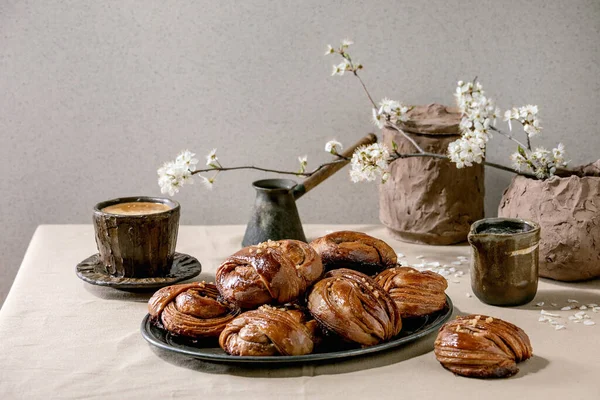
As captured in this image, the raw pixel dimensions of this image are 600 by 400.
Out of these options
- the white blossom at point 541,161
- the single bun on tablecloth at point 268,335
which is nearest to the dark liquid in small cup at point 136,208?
the single bun on tablecloth at point 268,335

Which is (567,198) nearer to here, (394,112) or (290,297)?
(394,112)

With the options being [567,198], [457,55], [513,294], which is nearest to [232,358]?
[513,294]

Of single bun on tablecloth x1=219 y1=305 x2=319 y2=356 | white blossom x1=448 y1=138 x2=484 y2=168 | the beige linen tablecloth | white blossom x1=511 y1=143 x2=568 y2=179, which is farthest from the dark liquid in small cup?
white blossom x1=511 y1=143 x2=568 y2=179

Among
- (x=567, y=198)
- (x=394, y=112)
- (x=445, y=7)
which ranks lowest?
(x=567, y=198)

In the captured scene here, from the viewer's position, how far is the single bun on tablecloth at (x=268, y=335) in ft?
3.15

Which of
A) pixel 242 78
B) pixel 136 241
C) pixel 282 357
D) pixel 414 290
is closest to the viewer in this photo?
pixel 282 357

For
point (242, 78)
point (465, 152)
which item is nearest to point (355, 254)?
point (465, 152)

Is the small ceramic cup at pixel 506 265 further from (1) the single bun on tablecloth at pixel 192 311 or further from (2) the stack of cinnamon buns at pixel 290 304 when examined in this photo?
(1) the single bun on tablecloth at pixel 192 311

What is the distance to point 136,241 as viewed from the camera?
4.16ft

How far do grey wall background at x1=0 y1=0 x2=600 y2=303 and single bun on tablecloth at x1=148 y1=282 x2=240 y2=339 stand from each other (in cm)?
75

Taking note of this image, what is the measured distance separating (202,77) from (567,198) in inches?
33.4

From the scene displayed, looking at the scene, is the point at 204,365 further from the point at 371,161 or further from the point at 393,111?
the point at 393,111

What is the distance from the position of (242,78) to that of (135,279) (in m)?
0.65

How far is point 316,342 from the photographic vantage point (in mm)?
1003
